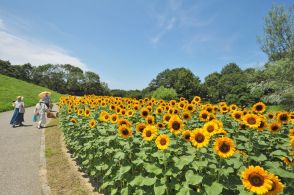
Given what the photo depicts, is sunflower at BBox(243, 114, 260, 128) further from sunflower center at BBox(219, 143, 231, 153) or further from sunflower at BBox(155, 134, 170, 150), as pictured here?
sunflower at BBox(155, 134, 170, 150)

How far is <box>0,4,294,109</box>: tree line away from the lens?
24312 millimetres

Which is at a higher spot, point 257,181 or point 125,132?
point 125,132

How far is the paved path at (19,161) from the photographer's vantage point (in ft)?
24.3

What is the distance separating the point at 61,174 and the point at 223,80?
8916 cm

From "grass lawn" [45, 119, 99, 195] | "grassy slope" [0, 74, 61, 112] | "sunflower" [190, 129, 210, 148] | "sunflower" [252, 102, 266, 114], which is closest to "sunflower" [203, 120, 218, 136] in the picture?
"sunflower" [190, 129, 210, 148]

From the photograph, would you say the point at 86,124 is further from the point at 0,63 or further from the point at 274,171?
the point at 0,63

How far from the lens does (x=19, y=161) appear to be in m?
9.82

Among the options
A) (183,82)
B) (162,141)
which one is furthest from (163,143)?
(183,82)

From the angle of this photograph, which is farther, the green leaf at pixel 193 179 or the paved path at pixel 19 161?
the paved path at pixel 19 161

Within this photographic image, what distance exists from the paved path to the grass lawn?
0.35 m

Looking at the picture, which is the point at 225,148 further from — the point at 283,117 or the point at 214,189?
the point at 283,117

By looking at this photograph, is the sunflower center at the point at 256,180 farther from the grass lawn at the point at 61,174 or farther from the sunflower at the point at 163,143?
the grass lawn at the point at 61,174

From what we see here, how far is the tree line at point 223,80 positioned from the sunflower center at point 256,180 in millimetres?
21288

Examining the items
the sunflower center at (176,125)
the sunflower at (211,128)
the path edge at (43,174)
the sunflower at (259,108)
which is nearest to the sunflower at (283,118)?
the sunflower at (259,108)
